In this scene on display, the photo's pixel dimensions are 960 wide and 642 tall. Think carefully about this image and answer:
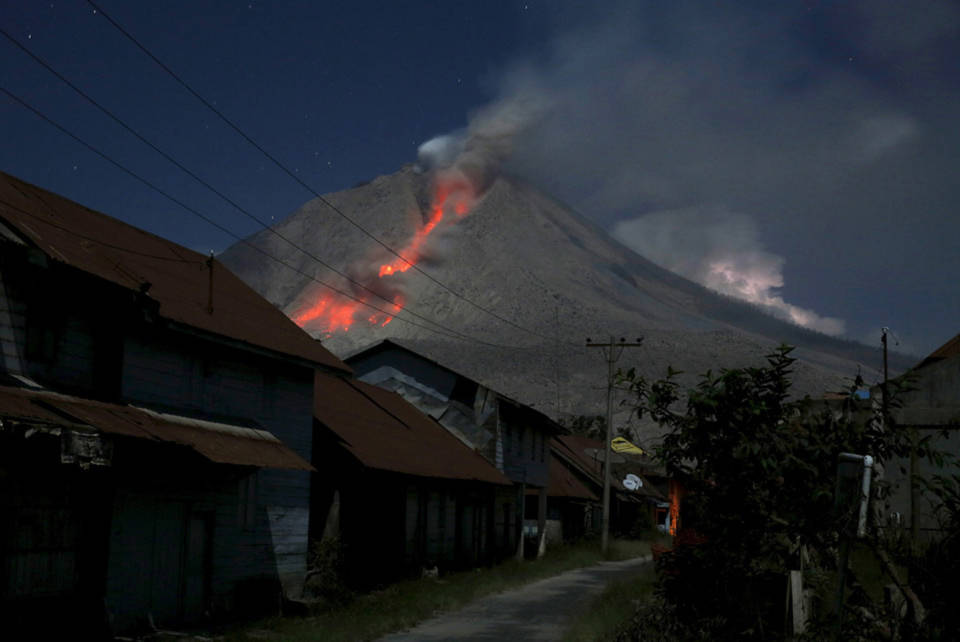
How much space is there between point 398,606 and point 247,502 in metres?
4.38

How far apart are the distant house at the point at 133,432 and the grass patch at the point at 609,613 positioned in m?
6.22

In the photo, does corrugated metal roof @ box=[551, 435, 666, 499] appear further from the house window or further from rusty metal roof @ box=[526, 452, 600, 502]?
the house window

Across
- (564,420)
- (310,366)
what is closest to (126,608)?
(310,366)

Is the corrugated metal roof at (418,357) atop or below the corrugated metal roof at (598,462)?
atop

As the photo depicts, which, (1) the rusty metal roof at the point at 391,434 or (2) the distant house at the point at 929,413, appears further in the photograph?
(1) the rusty metal roof at the point at 391,434

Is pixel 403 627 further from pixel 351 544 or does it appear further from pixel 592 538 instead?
pixel 592 538

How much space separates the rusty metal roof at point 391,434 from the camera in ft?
84.8

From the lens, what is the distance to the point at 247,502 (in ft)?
64.8

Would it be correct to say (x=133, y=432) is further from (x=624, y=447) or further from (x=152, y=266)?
(x=624, y=447)

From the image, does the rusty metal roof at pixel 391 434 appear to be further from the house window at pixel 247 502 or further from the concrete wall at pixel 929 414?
the concrete wall at pixel 929 414

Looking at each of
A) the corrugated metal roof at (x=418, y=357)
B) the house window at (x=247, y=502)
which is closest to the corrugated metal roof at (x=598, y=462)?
the corrugated metal roof at (x=418, y=357)

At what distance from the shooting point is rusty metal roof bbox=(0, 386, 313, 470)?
42.4 feet

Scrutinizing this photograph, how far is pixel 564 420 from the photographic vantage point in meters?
124

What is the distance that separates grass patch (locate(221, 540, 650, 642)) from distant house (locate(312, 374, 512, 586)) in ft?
3.51
